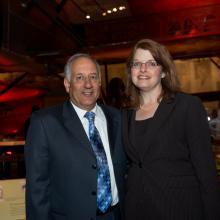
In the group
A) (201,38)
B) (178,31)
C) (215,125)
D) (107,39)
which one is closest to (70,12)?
(107,39)

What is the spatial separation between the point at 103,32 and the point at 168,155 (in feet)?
16.4

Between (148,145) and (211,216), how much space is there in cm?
50

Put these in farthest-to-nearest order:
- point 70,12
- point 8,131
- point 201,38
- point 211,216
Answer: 1. point 70,12
2. point 8,131
3. point 201,38
4. point 211,216

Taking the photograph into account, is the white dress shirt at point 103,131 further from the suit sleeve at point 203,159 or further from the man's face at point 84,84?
the suit sleeve at point 203,159

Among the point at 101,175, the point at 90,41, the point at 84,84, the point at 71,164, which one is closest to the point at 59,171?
the point at 71,164

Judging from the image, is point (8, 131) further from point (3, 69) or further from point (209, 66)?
point (209, 66)

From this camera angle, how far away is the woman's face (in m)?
2.01

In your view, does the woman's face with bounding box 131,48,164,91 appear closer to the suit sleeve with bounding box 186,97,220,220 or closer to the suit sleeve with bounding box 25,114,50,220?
the suit sleeve with bounding box 186,97,220,220

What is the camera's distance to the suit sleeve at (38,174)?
2.06 metres

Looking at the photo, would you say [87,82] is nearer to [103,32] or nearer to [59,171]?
[59,171]

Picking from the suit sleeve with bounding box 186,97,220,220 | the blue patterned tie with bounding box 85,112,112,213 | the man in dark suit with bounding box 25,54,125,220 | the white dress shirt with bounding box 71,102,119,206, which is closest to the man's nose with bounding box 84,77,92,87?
the man in dark suit with bounding box 25,54,125,220

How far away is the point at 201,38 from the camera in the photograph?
4535mm

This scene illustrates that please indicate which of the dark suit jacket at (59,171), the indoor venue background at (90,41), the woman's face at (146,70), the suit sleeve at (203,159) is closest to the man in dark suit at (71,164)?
the dark suit jacket at (59,171)

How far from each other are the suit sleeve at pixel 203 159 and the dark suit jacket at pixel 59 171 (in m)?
0.61
